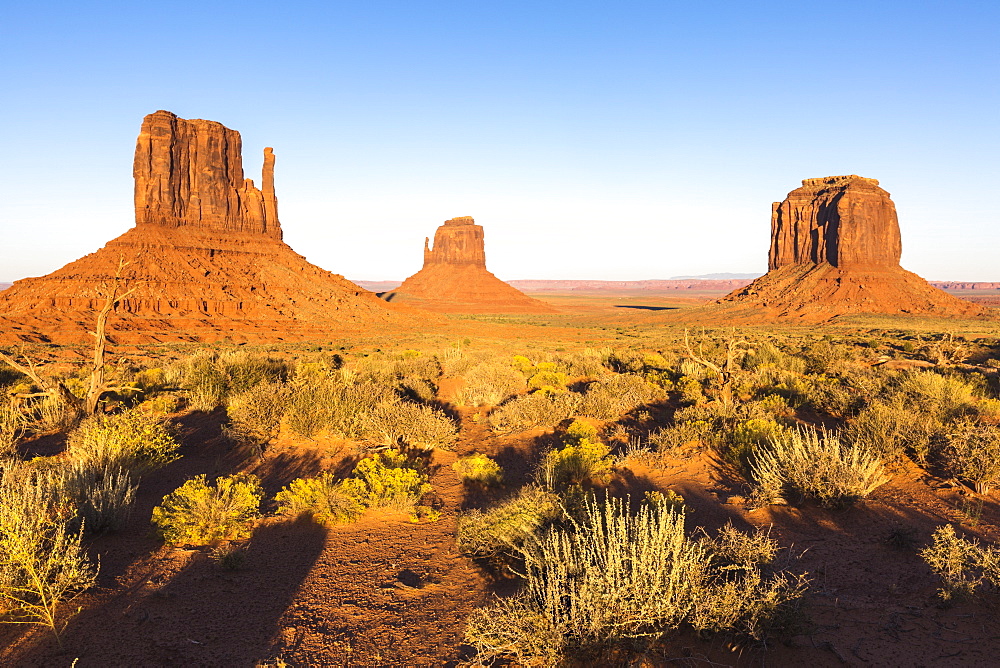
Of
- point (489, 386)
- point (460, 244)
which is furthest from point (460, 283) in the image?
point (489, 386)

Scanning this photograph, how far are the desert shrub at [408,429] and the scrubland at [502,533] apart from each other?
0.12 ft

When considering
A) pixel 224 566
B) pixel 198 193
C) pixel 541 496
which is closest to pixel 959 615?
pixel 541 496

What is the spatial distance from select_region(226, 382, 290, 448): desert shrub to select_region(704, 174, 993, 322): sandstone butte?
57.3 meters

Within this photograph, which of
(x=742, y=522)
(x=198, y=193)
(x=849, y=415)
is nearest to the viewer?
(x=742, y=522)

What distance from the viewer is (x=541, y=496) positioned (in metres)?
5.50

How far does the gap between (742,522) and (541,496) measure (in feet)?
7.00

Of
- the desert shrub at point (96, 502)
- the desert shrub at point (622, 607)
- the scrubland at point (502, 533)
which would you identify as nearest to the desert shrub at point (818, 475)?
the scrubland at point (502, 533)

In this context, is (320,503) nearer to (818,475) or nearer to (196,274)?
(818,475)

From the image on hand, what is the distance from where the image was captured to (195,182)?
50.0 metres

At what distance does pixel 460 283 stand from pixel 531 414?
95684 millimetres

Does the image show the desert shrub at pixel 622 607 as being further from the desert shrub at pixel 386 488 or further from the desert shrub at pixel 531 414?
the desert shrub at pixel 531 414

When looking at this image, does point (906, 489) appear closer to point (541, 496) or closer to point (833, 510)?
point (833, 510)

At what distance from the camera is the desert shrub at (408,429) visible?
831 cm

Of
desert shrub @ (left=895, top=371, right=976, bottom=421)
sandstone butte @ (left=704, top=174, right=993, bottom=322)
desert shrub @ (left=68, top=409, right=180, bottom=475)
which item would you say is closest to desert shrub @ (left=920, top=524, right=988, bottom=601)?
desert shrub @ (left=895, top=371, right=976, bottom=421)
